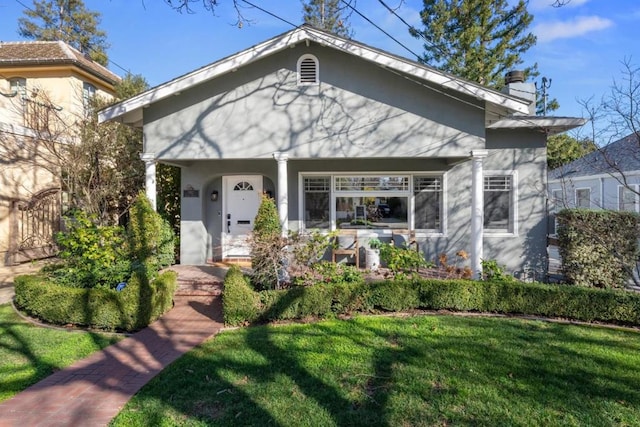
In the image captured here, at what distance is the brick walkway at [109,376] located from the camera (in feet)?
11.6

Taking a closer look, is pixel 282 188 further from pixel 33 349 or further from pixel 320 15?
pixel 320 15

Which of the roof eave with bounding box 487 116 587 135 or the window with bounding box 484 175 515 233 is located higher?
Answer: the roof eave with bounding box 487 116 587 135

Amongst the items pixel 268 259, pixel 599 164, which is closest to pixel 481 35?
pixel 599 164

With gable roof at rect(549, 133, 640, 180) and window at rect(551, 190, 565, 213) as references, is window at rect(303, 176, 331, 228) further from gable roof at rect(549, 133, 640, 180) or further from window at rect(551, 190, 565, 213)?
gable roof at rect(549, 133, 640, 180)

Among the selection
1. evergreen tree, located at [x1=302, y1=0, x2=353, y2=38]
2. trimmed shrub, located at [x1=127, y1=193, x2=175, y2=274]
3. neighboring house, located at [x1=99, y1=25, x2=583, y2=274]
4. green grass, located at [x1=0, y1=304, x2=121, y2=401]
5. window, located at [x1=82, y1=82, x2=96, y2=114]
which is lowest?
green grass, located at [x1=0, y1=304, x2=121, y2=401]

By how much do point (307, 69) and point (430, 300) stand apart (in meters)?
5.35

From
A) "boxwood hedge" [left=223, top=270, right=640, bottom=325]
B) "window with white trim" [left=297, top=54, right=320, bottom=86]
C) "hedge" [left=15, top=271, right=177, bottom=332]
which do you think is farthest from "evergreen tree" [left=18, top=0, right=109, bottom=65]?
"boxwood hedge" [left=223, top=270, right=640, bottom=325]

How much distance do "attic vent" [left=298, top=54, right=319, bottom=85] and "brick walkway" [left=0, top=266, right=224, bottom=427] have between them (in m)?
5.01

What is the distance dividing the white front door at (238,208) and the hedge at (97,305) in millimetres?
4576

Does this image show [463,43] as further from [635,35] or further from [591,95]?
[591,95]

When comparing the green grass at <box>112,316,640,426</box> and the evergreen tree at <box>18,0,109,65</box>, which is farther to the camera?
the evergreen tree at <box>18,0,109,65</box>

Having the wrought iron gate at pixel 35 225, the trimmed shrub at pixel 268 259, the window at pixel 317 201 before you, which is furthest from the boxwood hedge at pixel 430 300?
the wrought iron gate at pixel 35 225

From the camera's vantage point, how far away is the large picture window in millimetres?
10281

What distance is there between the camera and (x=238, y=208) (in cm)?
1098
